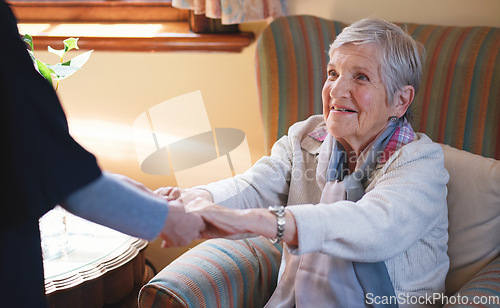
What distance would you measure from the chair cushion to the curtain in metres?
1.01

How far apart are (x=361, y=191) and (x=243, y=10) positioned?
1.02m

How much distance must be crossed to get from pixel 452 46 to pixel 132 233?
48.4 inches

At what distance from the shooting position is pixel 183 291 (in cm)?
131

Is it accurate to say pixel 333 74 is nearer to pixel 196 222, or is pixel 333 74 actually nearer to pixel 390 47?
pixel 390 47

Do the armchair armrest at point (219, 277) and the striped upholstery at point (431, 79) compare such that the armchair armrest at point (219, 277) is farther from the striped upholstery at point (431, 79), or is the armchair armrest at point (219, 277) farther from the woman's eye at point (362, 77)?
the woman's eye at point (362, 77)

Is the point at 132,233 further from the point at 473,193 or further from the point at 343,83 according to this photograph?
the point at 473,193

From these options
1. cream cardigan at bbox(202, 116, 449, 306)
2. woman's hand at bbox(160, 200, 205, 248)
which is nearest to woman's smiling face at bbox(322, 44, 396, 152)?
cream cardigan at bbox(202, 116, 449, 306)

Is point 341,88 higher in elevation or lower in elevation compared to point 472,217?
higher

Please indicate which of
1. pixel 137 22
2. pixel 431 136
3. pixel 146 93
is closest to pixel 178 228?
pixel 431 136

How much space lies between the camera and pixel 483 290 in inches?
47.2

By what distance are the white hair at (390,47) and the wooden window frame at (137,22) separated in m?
0.95

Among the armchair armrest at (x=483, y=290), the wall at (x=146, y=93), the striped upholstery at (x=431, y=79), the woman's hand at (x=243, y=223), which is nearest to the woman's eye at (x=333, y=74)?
the striped upholstery at (x=431, y=79)

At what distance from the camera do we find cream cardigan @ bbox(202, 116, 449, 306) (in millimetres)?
1110

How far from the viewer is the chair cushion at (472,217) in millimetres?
1348
